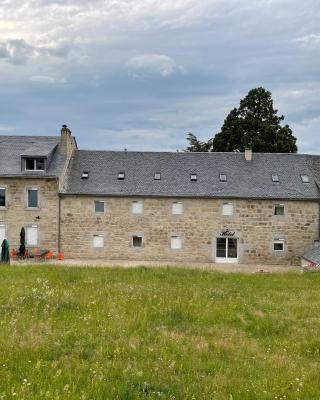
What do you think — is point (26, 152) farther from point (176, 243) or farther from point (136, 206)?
point (176, 243)

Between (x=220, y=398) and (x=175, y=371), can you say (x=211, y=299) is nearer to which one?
(x=175, y=371)

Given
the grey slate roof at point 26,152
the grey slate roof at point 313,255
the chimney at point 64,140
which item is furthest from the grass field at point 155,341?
the chimney at point 64,140

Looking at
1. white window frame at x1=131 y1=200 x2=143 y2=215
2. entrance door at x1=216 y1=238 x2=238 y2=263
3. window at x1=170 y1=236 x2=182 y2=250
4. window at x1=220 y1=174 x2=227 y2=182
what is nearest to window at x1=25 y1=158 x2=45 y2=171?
white window frame at x1=131 y1=200 x2=143 y2=215

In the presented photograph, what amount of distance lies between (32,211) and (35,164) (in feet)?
11.3

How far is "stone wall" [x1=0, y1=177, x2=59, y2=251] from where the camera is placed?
32469 mm

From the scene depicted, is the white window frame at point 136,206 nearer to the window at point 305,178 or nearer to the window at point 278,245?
the window at point 278,245

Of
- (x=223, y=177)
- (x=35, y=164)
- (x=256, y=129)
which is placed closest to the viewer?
(x=35, y=164)

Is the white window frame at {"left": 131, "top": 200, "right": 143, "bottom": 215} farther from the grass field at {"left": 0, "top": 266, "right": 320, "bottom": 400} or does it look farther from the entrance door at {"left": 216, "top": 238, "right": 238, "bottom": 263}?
the grass field at {"left": 0, "top": 266, "right": 320, "bottom": 400}

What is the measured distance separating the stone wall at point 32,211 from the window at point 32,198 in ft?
0.85

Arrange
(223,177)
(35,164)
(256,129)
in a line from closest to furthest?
(35,164)
(223,177)
(256,129)

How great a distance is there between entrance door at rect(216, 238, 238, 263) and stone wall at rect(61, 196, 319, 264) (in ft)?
1.09

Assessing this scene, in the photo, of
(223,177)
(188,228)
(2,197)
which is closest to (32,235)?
(2,197)

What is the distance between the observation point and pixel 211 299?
484 inches

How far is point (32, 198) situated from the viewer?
32625 mm
